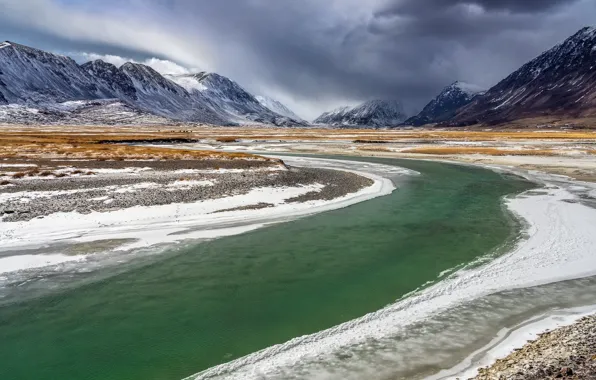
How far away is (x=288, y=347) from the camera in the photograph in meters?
10.6

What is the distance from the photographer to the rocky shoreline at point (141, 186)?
25.9 m

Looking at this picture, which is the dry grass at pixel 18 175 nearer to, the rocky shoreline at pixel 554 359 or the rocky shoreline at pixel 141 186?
the rocky shoreline at pixel 141 186

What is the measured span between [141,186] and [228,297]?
21836 mm

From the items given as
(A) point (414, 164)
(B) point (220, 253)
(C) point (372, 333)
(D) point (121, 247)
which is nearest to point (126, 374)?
(C) point (372, 333)

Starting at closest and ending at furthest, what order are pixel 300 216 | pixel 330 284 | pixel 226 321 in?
pixel 226 321 → pixel 330 284 → pixel 300 216

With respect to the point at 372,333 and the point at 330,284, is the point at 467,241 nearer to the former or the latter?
the point at 330,284

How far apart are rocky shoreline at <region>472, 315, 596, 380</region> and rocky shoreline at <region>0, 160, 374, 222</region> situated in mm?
20909

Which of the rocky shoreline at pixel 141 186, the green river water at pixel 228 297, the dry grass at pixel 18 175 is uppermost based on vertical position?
the dry grass at pixel 18 175

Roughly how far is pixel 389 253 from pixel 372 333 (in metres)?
8.29

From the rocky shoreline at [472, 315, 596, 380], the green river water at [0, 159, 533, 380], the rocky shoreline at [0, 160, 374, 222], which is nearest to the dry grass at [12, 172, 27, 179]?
the rocky shoreline at [0, 160, 374, 222]

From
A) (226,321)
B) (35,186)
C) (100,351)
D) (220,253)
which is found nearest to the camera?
(100,351)

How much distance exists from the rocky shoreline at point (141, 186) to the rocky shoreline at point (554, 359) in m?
20.9

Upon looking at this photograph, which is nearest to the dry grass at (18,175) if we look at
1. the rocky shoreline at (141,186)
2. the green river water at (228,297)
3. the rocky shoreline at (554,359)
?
the rocky shoreline at (141,186)

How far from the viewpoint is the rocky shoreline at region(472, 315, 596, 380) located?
7980mm
